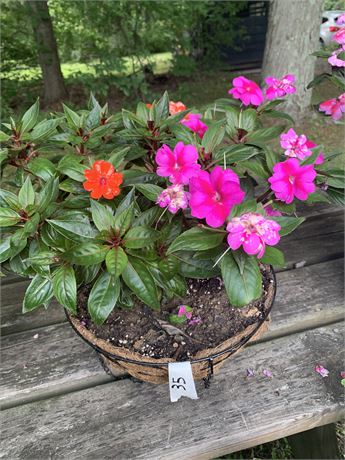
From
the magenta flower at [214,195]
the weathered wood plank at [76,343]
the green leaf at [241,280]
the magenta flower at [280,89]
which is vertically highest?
the magenta flower at [280,89]

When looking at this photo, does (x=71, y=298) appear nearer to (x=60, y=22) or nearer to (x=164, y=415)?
(x=164, y=415)

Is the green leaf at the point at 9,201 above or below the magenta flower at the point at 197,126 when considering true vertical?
below

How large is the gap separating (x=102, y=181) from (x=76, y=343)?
512 mm

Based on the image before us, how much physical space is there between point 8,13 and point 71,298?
396 centimetres

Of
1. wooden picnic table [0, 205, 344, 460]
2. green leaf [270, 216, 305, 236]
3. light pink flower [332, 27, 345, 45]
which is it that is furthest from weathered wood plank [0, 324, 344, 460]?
light pink flower [332, 27, 345, 45]

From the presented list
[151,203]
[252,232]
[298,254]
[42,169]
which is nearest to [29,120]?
[42,169]

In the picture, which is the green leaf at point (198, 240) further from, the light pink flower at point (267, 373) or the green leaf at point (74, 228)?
the light pink flower at point (267, 373)

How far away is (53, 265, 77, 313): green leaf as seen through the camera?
0.85m

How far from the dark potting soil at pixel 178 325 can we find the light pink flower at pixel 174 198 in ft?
1.03

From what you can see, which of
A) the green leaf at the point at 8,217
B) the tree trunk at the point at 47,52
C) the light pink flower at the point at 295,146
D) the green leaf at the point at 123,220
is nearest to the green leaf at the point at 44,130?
the green leaf at the point at 8,217

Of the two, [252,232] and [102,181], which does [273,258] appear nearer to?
[252,232]

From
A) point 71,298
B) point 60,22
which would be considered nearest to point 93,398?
point 71,298

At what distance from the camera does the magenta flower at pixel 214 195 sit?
75 cm

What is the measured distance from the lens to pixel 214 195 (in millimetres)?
770
